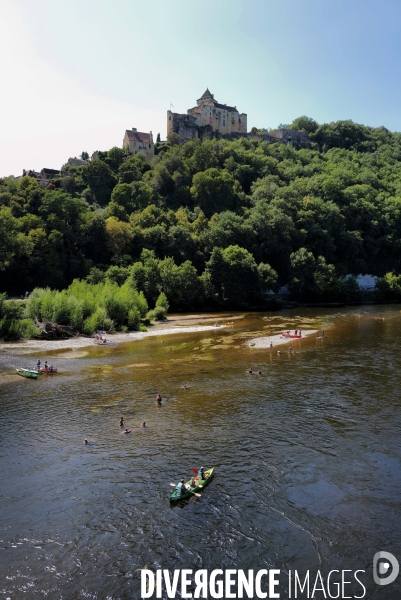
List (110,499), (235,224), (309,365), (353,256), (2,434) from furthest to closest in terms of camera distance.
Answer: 1. (353,256)
2. (235,224)
3. (309,365)
4. (2,434)
5. (110,499)

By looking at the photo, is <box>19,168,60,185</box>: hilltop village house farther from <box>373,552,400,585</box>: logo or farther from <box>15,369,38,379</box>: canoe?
<box>373,552,400,585</box>: logo

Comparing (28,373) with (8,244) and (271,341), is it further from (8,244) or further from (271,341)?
(8,244)

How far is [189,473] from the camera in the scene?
22.7m

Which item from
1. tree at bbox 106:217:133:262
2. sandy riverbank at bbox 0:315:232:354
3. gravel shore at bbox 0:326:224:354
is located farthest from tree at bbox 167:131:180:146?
gravel shore at bbox 0:326:224:354

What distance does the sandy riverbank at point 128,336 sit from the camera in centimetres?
5301

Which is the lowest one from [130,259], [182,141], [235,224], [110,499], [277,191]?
[110,499]

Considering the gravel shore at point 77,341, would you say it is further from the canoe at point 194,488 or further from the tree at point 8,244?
the canoe at point 194,488

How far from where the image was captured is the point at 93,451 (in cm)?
2564

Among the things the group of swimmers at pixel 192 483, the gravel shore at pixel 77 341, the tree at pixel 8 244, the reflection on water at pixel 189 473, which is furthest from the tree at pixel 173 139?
the group of swimmers at pixel 192 483

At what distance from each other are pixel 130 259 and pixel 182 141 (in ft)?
284

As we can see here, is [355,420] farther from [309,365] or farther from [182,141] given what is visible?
[182,141]

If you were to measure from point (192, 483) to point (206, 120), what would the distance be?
586 feet

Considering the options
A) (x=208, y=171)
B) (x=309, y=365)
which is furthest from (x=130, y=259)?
(x=309, y=365)

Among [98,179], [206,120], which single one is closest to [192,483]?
[98,179]
